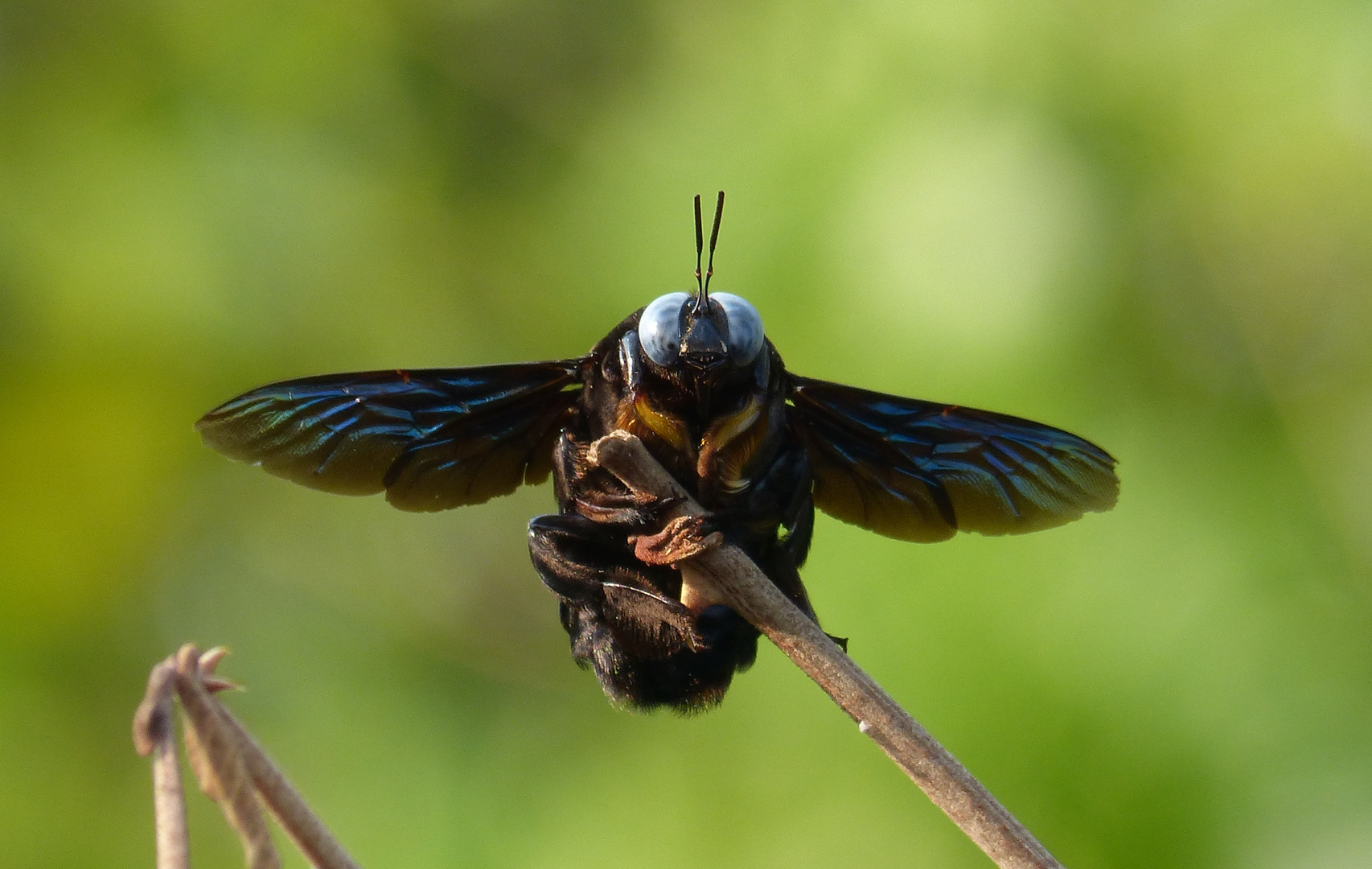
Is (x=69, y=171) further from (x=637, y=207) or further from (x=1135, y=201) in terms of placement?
(x=1135, y=201)

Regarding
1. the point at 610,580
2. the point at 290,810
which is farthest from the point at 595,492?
the point at 290,810

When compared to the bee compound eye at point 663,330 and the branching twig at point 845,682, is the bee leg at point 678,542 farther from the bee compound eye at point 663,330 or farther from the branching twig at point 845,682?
the bee compound eye at point 663,330

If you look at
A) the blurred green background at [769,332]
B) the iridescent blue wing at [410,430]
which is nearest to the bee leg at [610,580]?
the iridescent blue wing at [410,430]

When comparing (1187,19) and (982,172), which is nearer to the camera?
(1187,19)

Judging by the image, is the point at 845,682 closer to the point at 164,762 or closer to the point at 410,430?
the point at 164,762

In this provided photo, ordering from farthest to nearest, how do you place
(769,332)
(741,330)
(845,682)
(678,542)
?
1. (769,332)
2. (741,330)
3. (678,542)
4. (845,682)

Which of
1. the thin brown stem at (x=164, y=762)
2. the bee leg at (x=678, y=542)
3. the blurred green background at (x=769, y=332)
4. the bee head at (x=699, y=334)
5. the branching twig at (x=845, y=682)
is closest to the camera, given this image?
the thin brown stem at (x=164, y=762)

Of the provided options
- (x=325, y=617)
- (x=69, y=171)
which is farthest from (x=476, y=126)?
(x=325, y=617)
